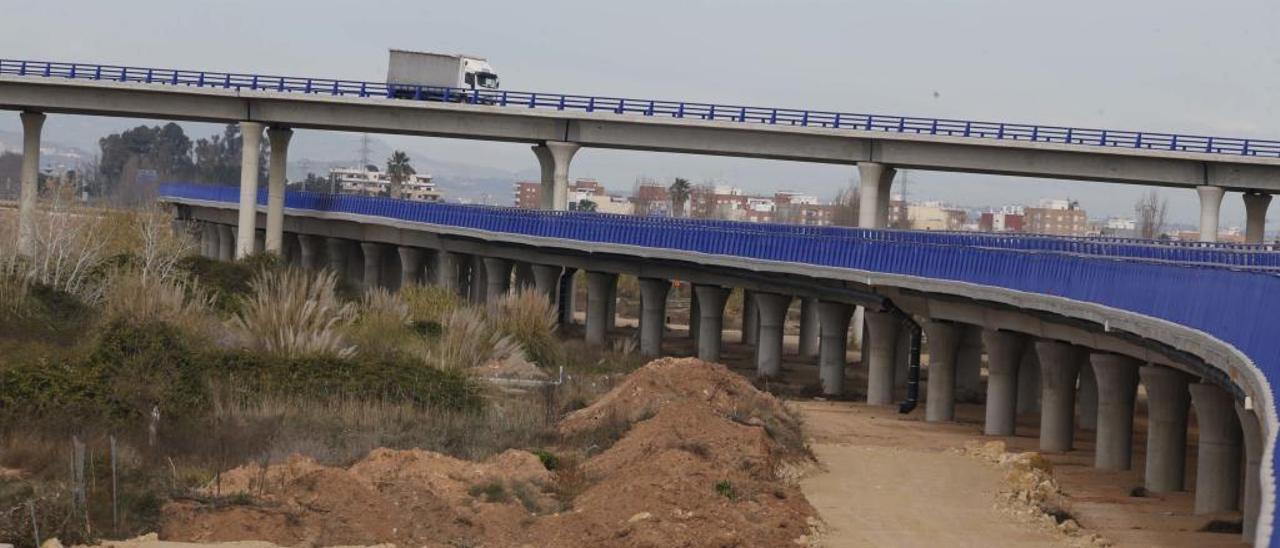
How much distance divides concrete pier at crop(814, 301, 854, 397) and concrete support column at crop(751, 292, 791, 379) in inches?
145

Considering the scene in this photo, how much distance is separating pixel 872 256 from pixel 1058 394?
31.0ft

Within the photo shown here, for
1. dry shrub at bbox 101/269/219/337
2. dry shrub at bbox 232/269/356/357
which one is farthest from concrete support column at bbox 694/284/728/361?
dry shrub at bbox 101/269/219/337

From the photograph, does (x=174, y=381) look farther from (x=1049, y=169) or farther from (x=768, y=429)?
(x=1049, y=169)

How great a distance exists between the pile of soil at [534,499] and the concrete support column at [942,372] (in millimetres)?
16874

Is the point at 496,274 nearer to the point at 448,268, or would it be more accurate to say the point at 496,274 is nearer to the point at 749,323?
the point at 448,268

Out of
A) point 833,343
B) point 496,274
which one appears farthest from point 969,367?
point 496,274

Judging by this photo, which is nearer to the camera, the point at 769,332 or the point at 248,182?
the point at 769,332

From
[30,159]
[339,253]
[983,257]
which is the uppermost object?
[30,159]

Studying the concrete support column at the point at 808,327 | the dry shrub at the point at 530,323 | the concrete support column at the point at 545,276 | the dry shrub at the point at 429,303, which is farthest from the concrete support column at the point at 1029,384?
the concrete support column at the point at 808,327

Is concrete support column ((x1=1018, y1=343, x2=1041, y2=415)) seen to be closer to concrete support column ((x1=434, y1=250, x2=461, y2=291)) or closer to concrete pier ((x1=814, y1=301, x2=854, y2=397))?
concrete pier ((x1=814, y1=301, x2=854, y2=397))

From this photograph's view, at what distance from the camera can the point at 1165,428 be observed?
123 feet

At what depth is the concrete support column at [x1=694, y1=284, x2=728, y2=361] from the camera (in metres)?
67.7

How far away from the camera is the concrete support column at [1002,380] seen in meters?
48.8

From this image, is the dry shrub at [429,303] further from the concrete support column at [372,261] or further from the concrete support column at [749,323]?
the concrete support column at [372,261]
